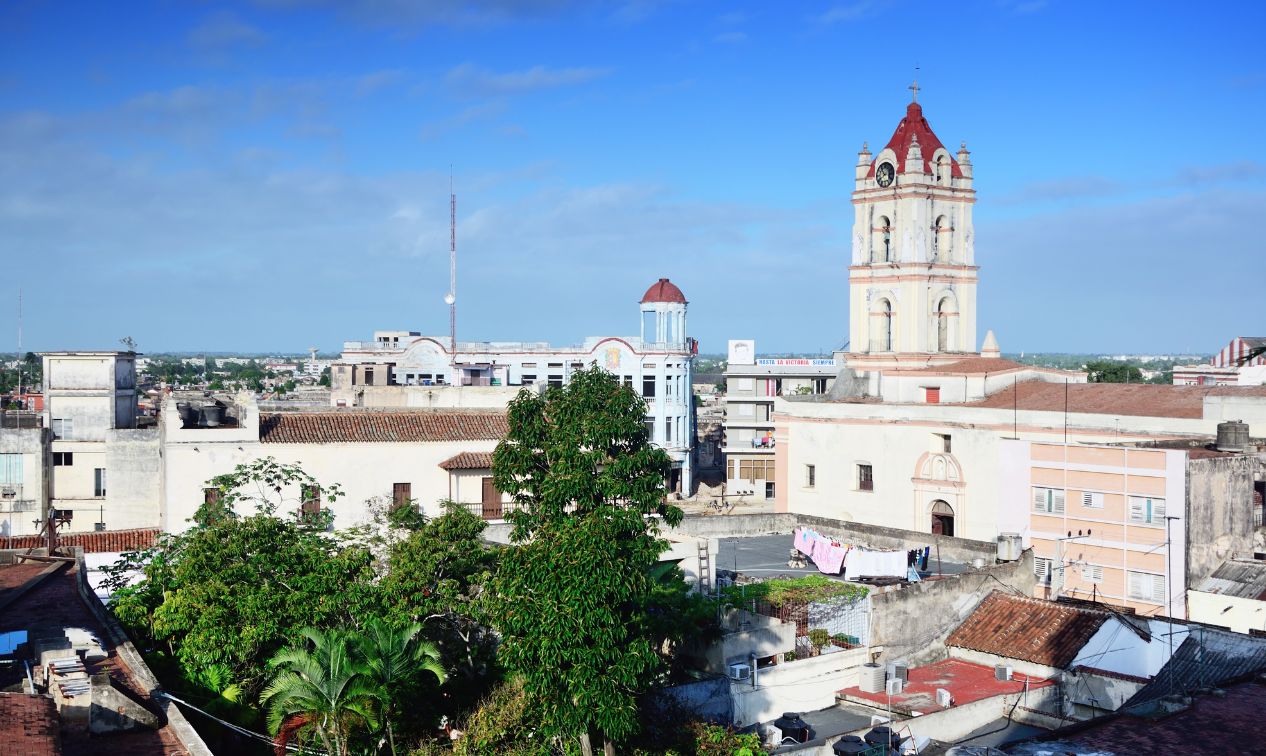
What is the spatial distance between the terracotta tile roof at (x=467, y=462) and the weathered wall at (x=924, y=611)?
486 inches

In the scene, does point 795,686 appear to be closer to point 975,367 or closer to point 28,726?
point 28,726

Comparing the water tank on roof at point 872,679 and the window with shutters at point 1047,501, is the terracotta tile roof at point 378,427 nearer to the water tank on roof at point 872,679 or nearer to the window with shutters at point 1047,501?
the water tank on roof at point 872,679

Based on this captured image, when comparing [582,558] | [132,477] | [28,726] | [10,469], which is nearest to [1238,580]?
[582,558]

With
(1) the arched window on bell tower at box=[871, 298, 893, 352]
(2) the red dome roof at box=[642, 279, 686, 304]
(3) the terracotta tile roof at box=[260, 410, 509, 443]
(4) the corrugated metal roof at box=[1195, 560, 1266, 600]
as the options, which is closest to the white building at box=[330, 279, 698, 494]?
(2) the red dome roof at box=[642, 279, 686, 304]

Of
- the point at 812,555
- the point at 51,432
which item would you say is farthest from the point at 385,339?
the point at 812,555

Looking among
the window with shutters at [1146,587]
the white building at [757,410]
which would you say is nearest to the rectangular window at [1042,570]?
the window with shutters at [1146,587]

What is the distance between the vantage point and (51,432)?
1618 inches

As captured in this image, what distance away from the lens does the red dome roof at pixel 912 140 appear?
47.6 metres

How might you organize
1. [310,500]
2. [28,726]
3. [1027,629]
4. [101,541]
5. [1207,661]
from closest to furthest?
[28,726] < [1207,661] < [1027,629] < [310,500] < [101,541]

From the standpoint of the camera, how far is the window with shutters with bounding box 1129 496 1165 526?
28938mm

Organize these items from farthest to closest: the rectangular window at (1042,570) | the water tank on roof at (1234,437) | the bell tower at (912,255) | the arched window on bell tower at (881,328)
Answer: the arched window on bell tower at (881,328) < the bell tower at (912,255) < the water tank on roof at (1234,437) < the rectangular window at (1042,570)

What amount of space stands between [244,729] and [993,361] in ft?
109

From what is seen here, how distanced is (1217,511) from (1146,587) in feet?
7.91

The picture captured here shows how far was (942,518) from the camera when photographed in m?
40.8
